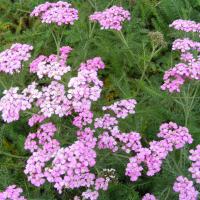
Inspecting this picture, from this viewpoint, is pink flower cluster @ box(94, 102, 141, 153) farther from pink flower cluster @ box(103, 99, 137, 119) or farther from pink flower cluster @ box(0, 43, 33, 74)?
pink flower cluster @ box(0, 43, 33, 74)

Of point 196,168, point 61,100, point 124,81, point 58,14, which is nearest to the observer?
point 196,168

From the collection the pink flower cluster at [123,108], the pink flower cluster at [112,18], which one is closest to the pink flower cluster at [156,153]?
the pink flower cluster at [123,108]

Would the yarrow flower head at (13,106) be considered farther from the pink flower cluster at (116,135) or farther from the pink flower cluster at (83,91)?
the pink flower cluster at (116,135)

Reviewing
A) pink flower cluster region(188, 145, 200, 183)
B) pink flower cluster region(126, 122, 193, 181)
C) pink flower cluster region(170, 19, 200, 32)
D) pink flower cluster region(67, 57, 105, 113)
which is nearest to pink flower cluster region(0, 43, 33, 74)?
pink flower cluster region(67, 57, 105, 113)

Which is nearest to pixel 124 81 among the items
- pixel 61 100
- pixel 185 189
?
pixel 61 100

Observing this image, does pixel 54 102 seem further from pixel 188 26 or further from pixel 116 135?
pixel 188 26

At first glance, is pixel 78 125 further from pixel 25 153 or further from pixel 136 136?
pixel 25 153

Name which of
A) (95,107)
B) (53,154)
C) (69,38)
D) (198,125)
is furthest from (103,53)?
(53,154)
